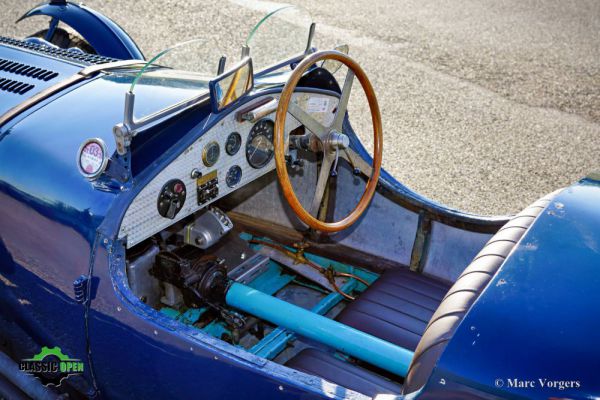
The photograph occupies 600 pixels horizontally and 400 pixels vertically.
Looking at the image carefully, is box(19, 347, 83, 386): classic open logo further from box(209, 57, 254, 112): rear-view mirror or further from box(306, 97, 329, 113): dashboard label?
box(306, 97, 329, 113): dashboard label

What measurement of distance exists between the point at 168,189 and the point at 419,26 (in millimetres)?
7484

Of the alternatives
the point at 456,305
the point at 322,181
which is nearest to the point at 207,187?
the point at 322,181

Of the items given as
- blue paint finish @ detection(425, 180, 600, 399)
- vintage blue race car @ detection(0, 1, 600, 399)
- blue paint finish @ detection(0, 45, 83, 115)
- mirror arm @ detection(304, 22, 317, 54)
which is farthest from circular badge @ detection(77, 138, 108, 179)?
blue paint finish @ detection(425, 180, 600, 399)

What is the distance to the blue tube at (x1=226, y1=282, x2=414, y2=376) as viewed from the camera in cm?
274

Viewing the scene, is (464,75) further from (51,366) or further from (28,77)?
(51,366)

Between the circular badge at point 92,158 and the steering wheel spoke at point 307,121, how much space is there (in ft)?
2.65

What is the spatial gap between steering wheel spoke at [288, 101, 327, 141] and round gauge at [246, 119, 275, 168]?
29 cm

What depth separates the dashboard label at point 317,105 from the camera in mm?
3342

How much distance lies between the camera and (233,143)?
10.1 feet

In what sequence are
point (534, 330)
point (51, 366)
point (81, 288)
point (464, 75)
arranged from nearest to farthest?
point (534, 330) < point (81, 288) < point (51, 366) < point (464, 75)

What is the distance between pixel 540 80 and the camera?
8.09 metres

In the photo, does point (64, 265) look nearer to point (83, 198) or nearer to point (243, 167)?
point (83, 198)

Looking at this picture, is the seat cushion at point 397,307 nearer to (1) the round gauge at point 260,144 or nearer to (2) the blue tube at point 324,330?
(2) the blue tube at point 324,330

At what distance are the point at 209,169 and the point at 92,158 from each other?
1.80 ft
